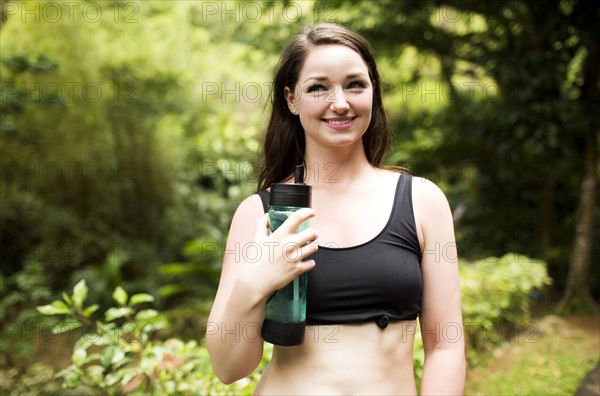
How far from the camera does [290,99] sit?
1.42 metres

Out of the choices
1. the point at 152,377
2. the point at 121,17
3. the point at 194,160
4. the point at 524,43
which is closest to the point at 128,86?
the point at 121,17

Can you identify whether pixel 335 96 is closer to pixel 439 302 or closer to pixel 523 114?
pixel 439 302

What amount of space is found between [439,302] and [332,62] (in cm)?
61

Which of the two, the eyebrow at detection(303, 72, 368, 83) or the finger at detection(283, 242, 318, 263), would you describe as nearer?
the finger at detection(283, 242, 318, 263)

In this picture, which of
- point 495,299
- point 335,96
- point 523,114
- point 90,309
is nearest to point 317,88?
point 335,96

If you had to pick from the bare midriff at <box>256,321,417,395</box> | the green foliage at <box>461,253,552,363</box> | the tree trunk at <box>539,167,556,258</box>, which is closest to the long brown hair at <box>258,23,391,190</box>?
the bare midriff at <box>256,321,417,395</box>

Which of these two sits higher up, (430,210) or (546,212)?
(430,210)

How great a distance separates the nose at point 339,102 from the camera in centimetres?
122

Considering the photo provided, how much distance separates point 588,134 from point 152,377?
377 centimetres

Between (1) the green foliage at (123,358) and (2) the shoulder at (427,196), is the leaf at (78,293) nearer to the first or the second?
(1) the green foliage at (123,358)

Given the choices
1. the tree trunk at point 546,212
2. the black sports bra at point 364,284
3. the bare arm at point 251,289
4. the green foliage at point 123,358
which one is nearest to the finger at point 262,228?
the bare arm at point 251,289

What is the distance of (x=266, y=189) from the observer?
1424mm

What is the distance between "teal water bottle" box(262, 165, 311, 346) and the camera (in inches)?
43.6

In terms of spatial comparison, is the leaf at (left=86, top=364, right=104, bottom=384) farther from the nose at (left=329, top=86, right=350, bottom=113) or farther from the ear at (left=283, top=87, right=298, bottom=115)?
the nose at (left=329, top=86, right=350, bottom=113)
